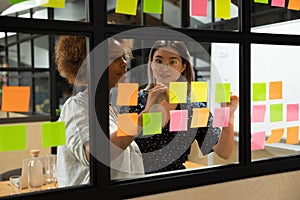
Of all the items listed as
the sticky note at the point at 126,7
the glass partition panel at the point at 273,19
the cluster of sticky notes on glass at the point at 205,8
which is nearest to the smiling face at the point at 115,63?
the sticky note at the point at 126,7

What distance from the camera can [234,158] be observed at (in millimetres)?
1638

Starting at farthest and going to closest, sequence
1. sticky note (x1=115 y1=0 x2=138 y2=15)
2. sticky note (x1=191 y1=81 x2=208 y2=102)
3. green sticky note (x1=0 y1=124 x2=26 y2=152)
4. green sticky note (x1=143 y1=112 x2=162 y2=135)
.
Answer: sticky note (x1=191 y1=81 x2=208 y2=102), green sticky note (x1=143 y1=112 x2=162 y2=135), sticky note (x1=115 y1=0 x2=138 y2=15), green sticky note (x1=0 y1=124 x2=26 y2=152)

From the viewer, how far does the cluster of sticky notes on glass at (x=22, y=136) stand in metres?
1.08

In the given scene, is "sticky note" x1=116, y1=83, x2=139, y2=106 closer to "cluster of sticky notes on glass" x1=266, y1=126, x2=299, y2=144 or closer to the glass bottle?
the glass bottle

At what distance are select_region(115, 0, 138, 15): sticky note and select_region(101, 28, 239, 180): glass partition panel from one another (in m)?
0.09

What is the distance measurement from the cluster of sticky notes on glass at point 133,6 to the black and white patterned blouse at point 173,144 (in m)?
0.45

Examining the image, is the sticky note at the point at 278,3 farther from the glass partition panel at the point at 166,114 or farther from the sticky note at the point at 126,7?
the sticky note at the point at 126,7

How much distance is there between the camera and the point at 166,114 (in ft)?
5.27

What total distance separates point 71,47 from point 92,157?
432 mm

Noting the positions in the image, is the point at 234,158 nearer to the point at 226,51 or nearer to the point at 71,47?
the point at 71,47

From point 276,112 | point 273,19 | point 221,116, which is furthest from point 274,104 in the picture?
point 273,19

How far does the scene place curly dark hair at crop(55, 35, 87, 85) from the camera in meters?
1.36

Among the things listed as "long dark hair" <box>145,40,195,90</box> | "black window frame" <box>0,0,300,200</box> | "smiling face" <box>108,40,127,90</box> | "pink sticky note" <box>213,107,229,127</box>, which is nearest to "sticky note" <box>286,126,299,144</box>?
"black window frame" <box>0,0,300,200</box>

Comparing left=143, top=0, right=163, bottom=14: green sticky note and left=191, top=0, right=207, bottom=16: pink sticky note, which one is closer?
left=143, top=0, right=163, bottom=14: green sticky note
